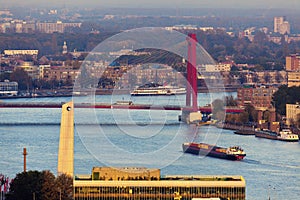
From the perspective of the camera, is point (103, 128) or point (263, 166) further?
point (103, 128)

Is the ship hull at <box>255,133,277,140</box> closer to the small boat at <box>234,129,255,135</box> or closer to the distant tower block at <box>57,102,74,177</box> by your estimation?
the small boat at <box>234,129,255,135</box>

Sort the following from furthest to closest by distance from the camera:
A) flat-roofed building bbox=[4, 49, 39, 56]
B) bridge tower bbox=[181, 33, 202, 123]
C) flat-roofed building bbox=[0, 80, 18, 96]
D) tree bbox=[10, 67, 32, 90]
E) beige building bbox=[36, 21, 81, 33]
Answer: beige building bbox=[36, 21, 81, 33] < flat-roofed building bbox=[4, 49, 39, 56] < tree bbox=[10, 67, 32, 90] < flat-roofed building bbox=[0, 80, 18, 96] < bridge tower bbox=[181, 33, 202, 123]

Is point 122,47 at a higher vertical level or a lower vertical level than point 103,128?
higher

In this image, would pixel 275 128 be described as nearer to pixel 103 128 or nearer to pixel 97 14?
pixel 103 128

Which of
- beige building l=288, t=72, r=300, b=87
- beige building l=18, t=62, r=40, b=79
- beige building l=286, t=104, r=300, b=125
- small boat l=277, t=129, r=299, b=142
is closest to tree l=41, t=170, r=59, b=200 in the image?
small boat l=277, t=129, r=299, b=142

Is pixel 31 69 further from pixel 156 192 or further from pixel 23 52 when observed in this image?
pixel 156 192

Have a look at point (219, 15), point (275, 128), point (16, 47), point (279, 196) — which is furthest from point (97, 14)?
point (279, 196)

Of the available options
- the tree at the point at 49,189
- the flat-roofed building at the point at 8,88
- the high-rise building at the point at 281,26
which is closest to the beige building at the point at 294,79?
the flat-roofed building at the point at 8,88
